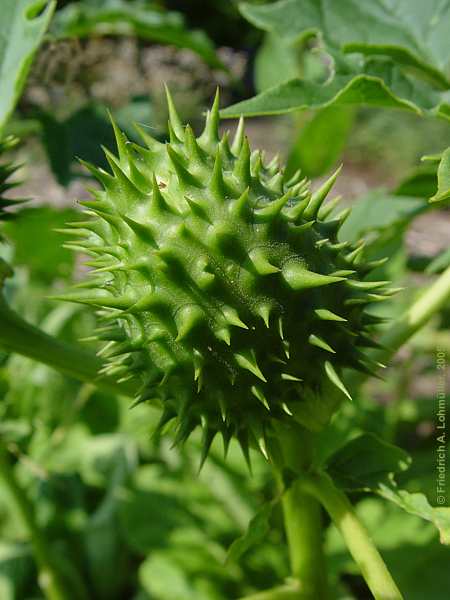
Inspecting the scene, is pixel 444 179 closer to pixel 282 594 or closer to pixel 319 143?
pixel 282 594

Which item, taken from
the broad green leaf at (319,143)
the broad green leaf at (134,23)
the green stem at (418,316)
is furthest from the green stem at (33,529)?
the broad green leaf at (134,23)

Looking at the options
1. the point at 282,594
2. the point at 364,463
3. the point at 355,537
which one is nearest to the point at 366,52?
the point at 364,463

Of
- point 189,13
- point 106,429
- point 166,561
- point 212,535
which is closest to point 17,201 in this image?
point 166,561

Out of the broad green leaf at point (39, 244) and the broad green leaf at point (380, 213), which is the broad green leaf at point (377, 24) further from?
the broad green leaf at point (39, 244)

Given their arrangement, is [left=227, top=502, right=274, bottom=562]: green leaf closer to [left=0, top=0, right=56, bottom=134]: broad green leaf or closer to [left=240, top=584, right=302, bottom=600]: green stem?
[left=240, top=584, right=302, bottom=600]: green stem

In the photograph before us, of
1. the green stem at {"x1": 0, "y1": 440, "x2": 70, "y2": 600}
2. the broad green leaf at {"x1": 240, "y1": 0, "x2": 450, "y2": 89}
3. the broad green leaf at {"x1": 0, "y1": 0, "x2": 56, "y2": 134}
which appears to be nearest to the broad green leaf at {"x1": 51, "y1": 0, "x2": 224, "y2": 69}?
the broad green leaf at {"x1": 240, "y1": 0, "x2": 450, "y2": 89}

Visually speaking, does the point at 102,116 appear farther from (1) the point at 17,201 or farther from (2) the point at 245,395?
(2) the point at 245,395

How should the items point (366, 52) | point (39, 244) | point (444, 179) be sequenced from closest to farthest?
point (444, 179), point (366, 52), point (39, 244)
